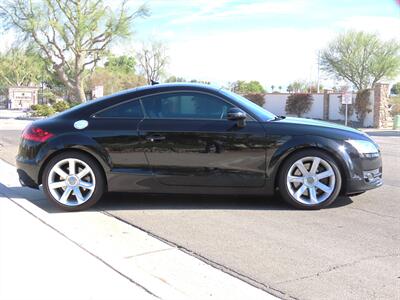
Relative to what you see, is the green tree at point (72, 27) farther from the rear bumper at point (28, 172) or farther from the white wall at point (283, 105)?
the rear bumper at point (28, 172)

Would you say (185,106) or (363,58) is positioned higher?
(363,58)

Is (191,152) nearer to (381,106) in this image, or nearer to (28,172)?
(28,172)

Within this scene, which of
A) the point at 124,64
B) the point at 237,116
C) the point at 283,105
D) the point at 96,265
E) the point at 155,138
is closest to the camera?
the point at 96,265

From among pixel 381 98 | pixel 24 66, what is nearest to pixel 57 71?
pixel 381 98

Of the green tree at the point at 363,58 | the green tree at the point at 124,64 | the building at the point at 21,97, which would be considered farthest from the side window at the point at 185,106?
the green tree at the point at 124,64

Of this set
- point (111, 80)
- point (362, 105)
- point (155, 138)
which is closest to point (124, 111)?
point (155, 138)

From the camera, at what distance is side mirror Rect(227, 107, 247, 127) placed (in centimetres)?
634

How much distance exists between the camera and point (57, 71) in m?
47.5

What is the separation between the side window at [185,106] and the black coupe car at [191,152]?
1 cm

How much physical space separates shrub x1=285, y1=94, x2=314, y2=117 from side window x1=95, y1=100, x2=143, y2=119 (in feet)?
119

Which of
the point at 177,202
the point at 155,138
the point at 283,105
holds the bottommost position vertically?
the point at 177,202

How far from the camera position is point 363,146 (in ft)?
21.2

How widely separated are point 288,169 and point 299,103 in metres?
36.7

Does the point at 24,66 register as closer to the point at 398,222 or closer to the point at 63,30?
the point at 63,30
